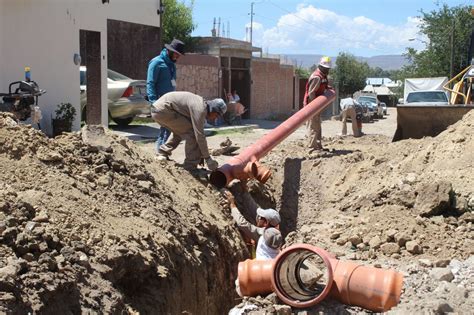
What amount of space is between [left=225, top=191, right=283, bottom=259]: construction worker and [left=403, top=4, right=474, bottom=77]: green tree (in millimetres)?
30375

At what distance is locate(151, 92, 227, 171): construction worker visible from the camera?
25.9 ft

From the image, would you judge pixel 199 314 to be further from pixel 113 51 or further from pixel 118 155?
pixel 113 51

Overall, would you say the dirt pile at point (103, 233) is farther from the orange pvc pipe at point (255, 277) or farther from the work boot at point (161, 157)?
the orange pvc pipe at point (255, 277)

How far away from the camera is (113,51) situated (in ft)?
68.0

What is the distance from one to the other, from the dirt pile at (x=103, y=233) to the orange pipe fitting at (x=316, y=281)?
68 cm

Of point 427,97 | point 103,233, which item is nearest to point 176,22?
point 427,97

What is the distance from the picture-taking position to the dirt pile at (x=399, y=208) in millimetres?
6383

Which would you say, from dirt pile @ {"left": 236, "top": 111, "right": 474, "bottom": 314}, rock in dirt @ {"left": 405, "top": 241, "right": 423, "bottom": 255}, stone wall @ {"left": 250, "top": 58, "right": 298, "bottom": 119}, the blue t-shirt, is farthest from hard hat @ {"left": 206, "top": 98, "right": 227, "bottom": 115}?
stone wall @ {"left": 250, "top": 58, "right": 298, "bottom": 119}

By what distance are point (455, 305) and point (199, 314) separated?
7.45ft

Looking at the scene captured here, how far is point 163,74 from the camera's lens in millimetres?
9086

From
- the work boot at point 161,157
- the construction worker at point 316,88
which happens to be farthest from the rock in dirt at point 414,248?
the construction worker at point 316,88

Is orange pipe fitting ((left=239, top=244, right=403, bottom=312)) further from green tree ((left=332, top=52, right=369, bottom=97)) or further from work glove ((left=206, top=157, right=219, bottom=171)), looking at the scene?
green tree ((left=332, top=52, right=369, bottom=97))

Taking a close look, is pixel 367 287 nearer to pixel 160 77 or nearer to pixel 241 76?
pixel 160 77

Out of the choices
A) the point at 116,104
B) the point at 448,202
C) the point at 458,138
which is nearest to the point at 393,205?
the point at 448,202
